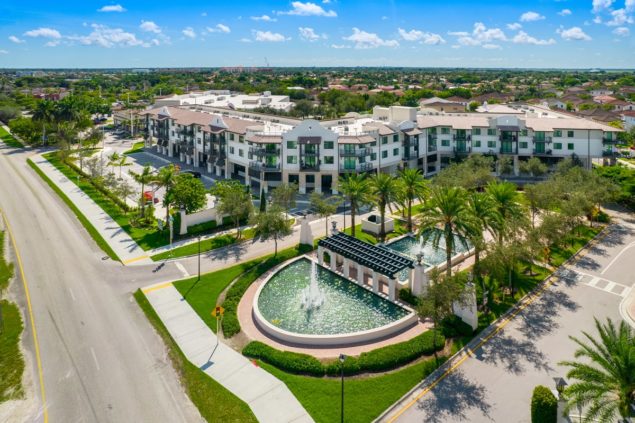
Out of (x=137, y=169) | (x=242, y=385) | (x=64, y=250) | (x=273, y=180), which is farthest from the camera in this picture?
(x=137, y=169)

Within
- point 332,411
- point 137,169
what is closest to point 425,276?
point 332,411

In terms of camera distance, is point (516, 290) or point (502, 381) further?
point (516, 290)

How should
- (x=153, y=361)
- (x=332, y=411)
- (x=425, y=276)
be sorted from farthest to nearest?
(x=425, y=276), (x=153, y=361), (x=332, y=411)

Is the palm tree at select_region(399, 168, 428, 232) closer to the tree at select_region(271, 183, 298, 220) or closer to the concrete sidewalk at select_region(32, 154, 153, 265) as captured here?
the tree at select_region(271, 183, 298, 220)

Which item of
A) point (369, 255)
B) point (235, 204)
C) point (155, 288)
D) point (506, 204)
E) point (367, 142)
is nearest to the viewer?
point (506, 204)

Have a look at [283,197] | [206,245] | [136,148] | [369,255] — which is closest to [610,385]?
[369,255]

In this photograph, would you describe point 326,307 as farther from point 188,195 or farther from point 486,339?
point 188,195

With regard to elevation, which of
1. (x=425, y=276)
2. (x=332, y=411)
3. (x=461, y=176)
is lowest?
(x=332, y=411)

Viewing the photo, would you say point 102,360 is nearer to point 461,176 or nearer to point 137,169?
point 461,176
